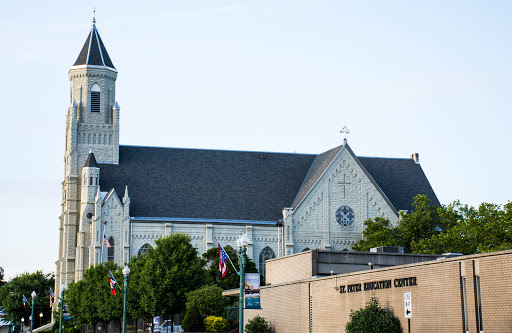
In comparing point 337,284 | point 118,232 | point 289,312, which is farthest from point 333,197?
point 337,284

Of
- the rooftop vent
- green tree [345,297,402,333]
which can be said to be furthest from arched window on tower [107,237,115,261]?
green tree [345,297,402,333]

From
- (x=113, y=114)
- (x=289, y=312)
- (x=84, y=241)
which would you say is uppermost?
(x=113, y=114)

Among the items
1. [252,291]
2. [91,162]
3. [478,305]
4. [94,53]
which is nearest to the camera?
[478,305]

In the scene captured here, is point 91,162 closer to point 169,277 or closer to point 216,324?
point 169,277

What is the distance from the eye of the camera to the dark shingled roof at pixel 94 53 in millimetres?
88375

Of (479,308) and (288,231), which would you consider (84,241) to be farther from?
(479,308)

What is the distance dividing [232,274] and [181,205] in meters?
14.3

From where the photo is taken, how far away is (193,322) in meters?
56.6

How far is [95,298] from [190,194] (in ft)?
64.4

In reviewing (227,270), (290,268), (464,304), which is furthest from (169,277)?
(464,304)

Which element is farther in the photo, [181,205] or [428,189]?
[428,189]

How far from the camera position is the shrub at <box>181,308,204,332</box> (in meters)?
56.1

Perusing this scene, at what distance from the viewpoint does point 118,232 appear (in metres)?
79.5

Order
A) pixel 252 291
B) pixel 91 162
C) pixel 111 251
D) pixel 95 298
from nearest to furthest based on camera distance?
pixel 252 291, pixel 95 298, pixel 111 251, pixel 91 162
